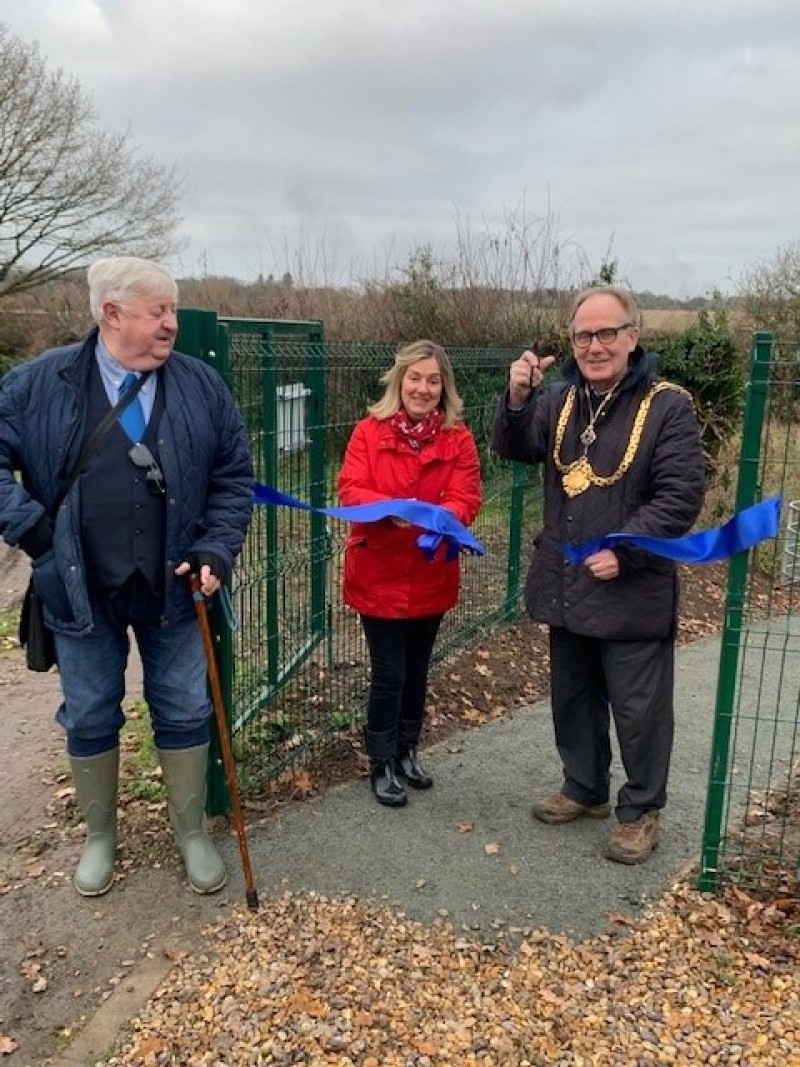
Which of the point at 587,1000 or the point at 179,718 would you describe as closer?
the point at 587,1000

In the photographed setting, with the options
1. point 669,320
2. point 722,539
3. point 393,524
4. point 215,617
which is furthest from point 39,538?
point 669,320

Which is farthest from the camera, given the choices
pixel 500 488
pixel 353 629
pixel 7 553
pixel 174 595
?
pixel 7 553

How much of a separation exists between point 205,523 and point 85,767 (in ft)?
3.33

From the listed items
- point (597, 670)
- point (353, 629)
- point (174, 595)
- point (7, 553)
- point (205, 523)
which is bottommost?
point (7, 553)

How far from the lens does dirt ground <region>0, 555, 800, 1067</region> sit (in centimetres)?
287

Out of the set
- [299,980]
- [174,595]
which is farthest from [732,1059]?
[174,595]

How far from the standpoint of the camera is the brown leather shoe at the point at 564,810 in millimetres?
3873

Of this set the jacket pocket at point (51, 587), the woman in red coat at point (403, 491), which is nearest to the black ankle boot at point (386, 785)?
the woman in red coat at point (403, 491)

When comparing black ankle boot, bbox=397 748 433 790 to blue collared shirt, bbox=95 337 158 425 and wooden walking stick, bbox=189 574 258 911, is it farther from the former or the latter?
blue collared shirt, bbox=95 337 158 425

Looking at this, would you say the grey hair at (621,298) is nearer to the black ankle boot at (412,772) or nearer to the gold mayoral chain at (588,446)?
the gold mayoral chain at (588,446)

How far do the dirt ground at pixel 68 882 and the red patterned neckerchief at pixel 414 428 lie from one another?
1.68m

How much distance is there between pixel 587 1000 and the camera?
9.26 ft

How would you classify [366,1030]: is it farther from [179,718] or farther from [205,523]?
[205,523]

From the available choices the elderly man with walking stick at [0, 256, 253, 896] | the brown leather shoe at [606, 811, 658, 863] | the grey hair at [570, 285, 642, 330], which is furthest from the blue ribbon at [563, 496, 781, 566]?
the elderly man with walking stick at [0, 256, 253, 896]
